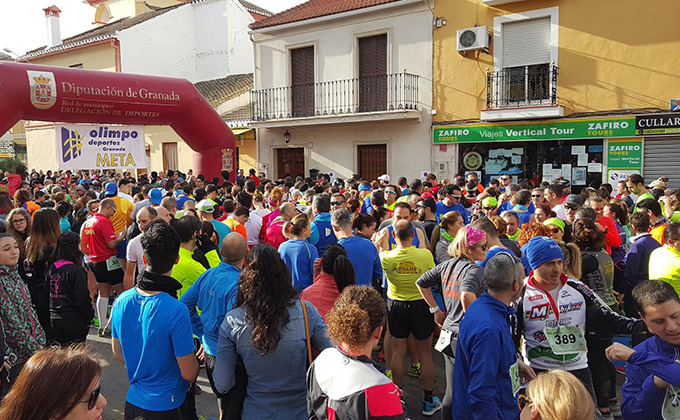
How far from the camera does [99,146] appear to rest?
12375 mm

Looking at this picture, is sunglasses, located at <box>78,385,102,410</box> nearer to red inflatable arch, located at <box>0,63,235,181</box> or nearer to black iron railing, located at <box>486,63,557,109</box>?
red inflatable arch, located at <box>0,63,235,181</box>

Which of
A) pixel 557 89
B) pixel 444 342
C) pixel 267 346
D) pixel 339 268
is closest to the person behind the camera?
pixel 267 346

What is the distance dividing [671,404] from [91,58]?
27708 mm

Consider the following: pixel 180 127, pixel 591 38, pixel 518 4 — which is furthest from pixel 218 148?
pixel 591 38

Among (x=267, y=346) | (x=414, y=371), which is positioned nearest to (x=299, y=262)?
(x=414, y=371)

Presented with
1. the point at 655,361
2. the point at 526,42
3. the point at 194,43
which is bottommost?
the point at 655,361

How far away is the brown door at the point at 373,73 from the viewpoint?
15.8 metres

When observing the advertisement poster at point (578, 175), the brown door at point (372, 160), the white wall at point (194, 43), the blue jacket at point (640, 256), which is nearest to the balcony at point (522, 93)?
the advertisement poster at point (578, 175)

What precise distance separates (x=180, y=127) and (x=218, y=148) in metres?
1.22

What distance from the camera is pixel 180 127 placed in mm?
13977

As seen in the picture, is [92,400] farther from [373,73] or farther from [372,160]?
[373,73]

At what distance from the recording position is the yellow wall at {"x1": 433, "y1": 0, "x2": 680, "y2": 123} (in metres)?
12.0

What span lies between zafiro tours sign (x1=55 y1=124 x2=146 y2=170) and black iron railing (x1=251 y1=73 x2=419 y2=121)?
5796 millimetres

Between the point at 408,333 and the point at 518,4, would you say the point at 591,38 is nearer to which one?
the point at 518,4
